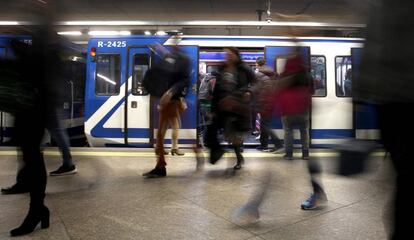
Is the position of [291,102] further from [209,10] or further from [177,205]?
[209,10]

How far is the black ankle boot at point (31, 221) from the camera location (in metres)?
3.60

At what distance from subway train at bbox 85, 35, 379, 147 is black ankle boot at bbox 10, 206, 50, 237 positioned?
519cm

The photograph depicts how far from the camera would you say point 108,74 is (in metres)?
9.14

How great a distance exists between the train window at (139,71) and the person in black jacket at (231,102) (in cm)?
410

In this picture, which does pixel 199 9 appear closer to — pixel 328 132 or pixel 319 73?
pixel 319 73

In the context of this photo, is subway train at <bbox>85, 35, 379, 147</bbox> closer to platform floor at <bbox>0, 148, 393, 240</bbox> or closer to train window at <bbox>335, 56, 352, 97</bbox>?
train window at <bbox>335, 56, 352, 97</bbox>

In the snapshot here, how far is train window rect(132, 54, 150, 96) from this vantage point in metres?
9.00

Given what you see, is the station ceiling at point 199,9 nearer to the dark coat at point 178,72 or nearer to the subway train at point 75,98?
the subway train at point 75,98

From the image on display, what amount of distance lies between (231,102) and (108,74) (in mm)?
5341

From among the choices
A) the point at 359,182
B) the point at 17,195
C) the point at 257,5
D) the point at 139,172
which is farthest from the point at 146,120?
→ the point at 257,5

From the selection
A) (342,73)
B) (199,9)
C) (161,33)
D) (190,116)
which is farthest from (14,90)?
(199,9)

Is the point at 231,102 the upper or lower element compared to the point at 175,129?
upper

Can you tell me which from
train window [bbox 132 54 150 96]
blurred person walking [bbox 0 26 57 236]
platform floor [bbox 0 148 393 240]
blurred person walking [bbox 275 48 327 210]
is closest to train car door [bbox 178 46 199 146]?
train window [bbox 132 54 150 96]

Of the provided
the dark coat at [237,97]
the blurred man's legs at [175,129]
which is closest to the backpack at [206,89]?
the blurred man's legs at [175,129]
